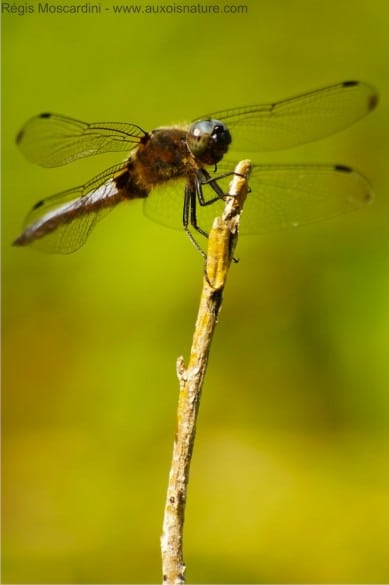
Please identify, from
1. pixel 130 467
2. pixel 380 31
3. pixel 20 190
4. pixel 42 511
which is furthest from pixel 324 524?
pixel 380 31

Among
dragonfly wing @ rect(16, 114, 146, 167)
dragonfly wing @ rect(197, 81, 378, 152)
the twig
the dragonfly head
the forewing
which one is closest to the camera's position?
the twig

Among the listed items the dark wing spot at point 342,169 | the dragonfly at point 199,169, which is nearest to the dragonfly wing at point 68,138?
the dragonfly at point 199,169

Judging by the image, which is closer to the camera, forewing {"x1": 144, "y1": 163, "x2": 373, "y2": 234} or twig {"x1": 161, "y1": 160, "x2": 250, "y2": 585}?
twig {"x1": 161, "y1": 160, "x2": 250, "y2": 585}

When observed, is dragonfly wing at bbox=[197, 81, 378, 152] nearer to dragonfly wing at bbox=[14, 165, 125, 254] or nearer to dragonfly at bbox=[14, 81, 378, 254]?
dragonfly at bbox=[14, 81, 378, 254]

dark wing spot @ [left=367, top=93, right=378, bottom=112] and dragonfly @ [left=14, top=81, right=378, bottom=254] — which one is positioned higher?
dark wing spot @ [left=367, top=93, right=378, bottom=112]

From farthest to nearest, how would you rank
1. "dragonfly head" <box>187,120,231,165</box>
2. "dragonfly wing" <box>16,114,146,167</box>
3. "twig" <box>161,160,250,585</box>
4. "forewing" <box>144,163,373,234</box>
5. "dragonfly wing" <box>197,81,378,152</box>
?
1. "dragonfly wing" <box>197,81,378,152</box>
2. "forewing" <box>144,163,373,234</box>
3. "dragonfly wing" <box>16,114,146,167</box>
4. "dragonfly head" <box>187,120,231,165</box>
5. "twig" <box>161,160,250,585</box>

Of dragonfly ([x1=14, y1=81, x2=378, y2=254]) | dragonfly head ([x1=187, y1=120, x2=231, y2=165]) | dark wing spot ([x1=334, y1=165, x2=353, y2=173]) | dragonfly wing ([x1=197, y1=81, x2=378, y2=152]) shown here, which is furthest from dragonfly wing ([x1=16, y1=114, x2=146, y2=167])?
dark wing spot ([x1=334, y1=165, x2=353, y2=173])

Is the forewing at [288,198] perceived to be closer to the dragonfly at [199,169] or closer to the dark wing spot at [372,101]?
the dragonfly at [199,169]
